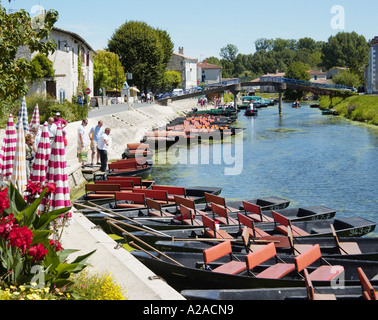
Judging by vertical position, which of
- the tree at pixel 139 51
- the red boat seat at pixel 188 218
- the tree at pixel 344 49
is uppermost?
the tree at pixel 344 49

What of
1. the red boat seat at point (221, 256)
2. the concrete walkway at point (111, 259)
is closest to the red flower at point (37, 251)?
the concrete walkway at point (111, 259)

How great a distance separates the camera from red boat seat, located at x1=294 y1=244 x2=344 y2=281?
27.8 feet

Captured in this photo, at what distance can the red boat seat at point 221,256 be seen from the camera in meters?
8.89

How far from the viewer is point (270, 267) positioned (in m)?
9.12

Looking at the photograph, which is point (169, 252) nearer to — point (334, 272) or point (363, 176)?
point (334, 272)

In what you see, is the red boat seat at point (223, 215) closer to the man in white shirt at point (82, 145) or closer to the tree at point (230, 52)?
the man in white shirt at point (82, 145)

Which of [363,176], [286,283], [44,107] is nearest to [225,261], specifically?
[286,283]

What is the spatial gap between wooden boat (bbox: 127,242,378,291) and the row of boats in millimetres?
16

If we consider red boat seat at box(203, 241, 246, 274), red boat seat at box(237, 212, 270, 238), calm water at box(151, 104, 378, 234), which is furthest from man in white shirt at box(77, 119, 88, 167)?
red boat seat at box(203, 241, 246, 274)

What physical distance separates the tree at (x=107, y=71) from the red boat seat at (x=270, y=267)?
53.4m

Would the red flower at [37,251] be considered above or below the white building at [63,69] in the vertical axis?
below

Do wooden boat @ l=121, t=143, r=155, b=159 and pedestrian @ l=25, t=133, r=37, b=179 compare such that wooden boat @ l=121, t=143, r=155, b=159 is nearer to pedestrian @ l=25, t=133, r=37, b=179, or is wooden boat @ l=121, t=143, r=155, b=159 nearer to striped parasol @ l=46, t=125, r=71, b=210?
pedestrian @ l=25, t=133, r=37, b=179


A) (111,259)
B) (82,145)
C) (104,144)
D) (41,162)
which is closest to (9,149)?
(41,162)

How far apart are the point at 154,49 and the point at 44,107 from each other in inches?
1540
